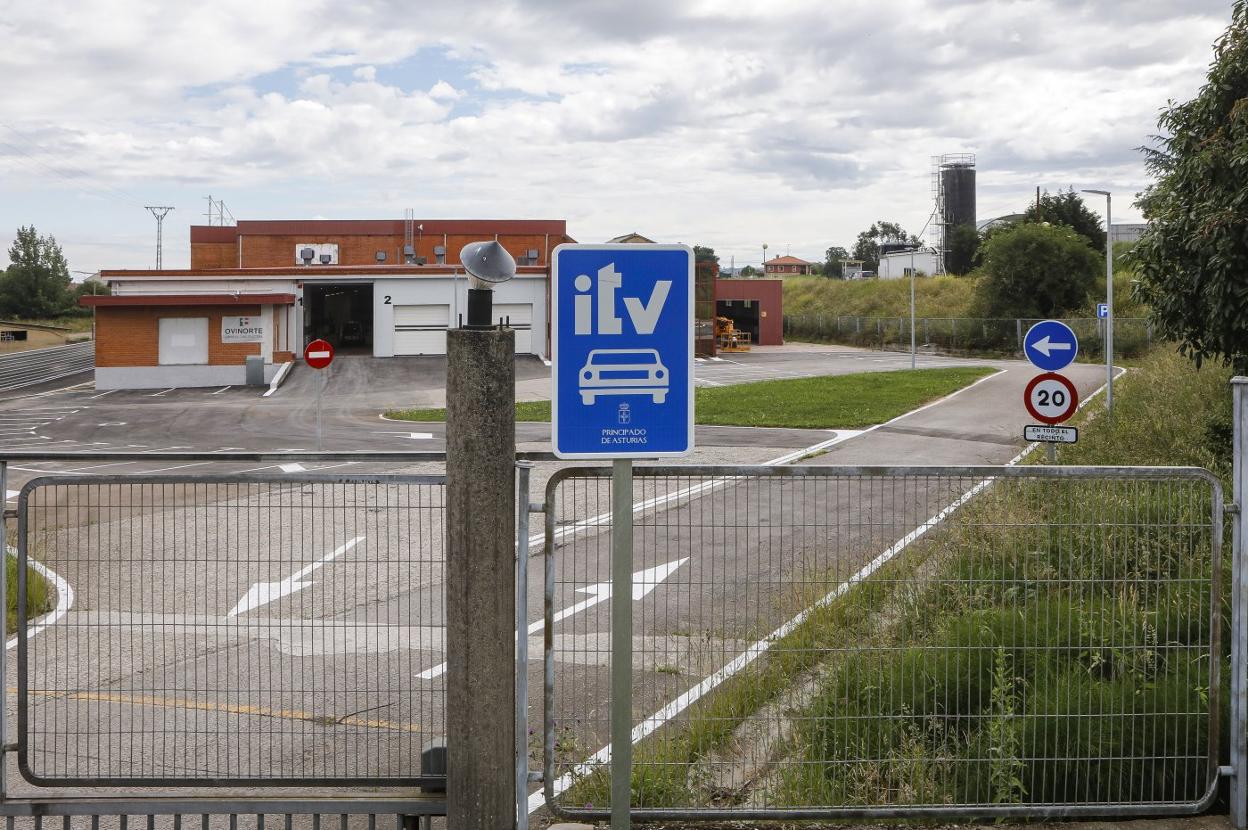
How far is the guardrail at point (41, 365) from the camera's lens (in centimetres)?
5184

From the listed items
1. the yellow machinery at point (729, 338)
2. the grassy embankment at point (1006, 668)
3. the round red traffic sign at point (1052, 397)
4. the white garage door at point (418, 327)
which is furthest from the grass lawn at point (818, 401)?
the grassy embankment at point (1006, 668)

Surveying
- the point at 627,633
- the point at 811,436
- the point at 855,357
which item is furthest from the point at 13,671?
the point at 855,357

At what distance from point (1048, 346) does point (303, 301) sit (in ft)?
155

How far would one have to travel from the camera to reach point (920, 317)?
68.8 metres

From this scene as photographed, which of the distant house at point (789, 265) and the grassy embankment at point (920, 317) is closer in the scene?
the grassy embankment at point (920, 317)

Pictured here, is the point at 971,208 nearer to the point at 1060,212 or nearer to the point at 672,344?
the point at 1060,212

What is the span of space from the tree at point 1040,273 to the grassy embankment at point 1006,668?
58.4 metres

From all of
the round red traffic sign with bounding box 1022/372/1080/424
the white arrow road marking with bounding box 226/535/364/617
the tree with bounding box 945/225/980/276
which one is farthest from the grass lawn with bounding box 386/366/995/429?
the tree with bounding box 945/225/980/276

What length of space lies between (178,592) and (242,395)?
132ft

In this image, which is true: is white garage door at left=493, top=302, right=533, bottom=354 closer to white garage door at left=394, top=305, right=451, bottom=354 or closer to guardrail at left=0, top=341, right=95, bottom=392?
white garage door at left=394, top=305, right=451, bottom=354

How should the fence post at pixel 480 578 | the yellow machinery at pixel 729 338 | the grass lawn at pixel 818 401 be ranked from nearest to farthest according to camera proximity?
the fence post at pixel 480 578 → the grass lawn at pixel 818 401 → the yellow machinery at pixel 729 338

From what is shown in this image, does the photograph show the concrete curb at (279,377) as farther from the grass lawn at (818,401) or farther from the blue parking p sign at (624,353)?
the blue parking p sign at (624,353)

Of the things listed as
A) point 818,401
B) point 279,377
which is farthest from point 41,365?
point 818,401

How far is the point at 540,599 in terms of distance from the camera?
9148 mm
